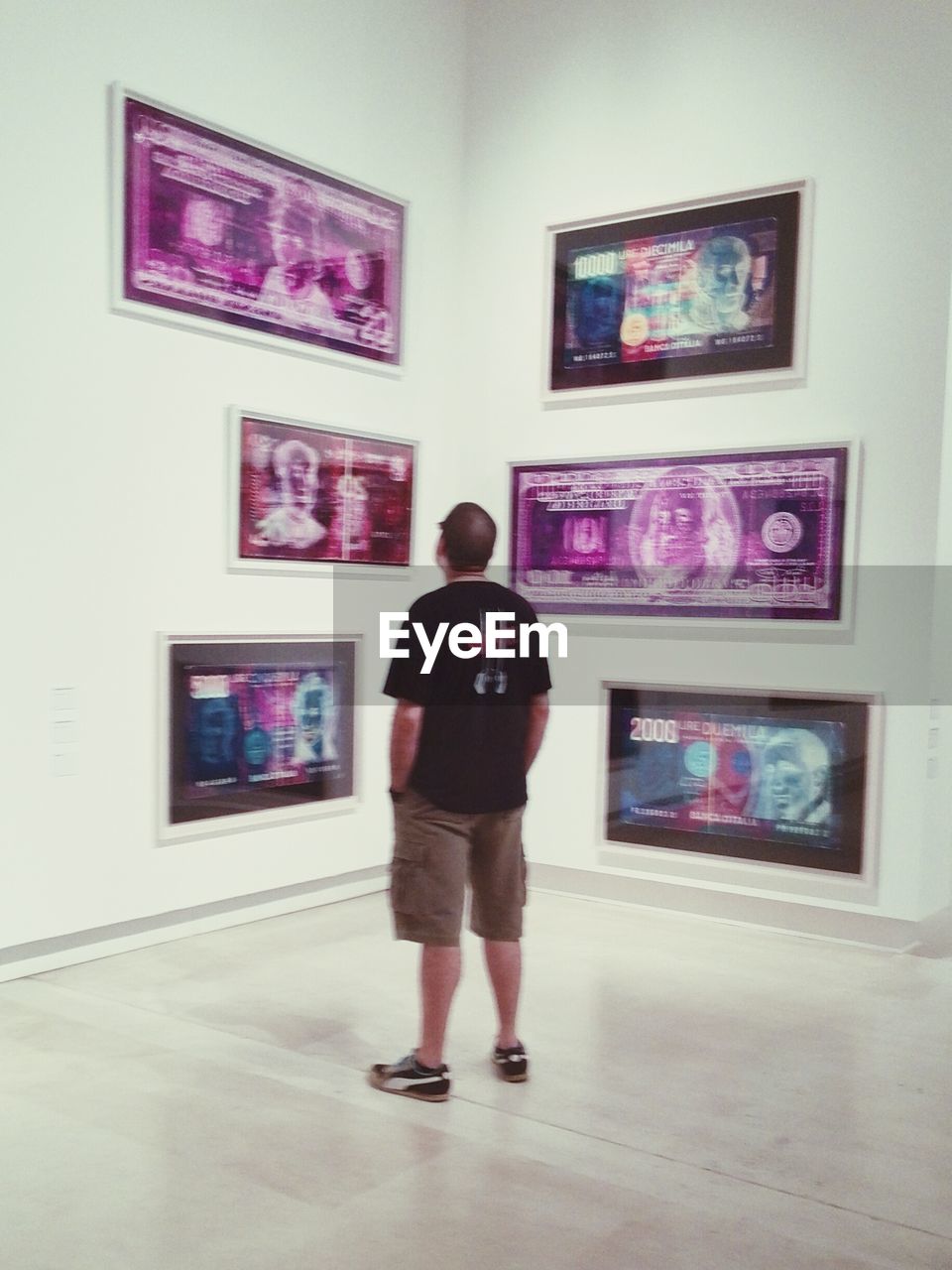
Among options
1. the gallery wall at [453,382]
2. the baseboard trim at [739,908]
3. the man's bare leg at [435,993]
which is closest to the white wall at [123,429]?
the gallery wall at [453,382]

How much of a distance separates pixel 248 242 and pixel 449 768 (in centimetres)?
280

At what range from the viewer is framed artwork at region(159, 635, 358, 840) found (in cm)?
487

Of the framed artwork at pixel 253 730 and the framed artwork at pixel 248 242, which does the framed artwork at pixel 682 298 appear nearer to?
the framed artwork at pixel 248 242

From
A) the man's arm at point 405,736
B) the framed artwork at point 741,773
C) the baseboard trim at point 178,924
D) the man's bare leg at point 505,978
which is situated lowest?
the baseboard trim at point 178,924

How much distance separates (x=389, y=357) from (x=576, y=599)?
1.47 metres

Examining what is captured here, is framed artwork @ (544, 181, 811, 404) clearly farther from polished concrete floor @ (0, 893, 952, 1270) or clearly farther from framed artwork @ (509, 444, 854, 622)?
polished concrete floor @ (0, 893, 952, 1270)

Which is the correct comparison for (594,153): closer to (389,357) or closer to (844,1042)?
(389,357)

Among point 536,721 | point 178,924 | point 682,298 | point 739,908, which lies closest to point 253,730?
point 178,924

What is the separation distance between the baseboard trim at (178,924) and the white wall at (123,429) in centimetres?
7

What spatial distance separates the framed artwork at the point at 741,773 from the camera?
5.10m

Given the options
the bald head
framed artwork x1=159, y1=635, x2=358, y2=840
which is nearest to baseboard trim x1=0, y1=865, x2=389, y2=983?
framed artwork x1=159, y1=635, x2=358, y2=840

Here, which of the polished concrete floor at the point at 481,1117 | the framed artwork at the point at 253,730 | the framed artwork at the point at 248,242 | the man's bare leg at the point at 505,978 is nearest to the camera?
the polished concrete floor at the point at 481,1117

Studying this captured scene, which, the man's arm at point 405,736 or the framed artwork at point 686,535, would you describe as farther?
the framed artwork at point 686,535

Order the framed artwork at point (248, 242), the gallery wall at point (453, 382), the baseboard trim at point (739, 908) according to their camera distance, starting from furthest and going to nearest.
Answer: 1. the baseboard trim at point (739, 908)
2. the framed artwork at point (248, 242)
3. the gallery wall at point (453, 382)
